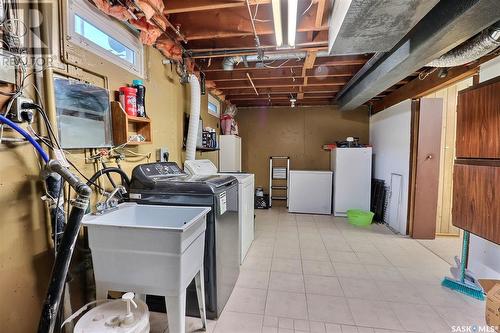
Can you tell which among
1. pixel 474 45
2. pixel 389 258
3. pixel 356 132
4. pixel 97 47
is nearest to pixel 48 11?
pixel 97 47

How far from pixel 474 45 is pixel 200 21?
2371 mm

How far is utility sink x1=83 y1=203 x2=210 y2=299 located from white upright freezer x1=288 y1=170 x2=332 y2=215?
3.89 m

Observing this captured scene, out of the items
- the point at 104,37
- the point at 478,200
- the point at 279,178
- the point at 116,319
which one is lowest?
the point at 116,319

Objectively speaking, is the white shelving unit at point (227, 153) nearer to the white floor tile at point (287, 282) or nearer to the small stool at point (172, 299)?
the white floor tile at point (287, 282)

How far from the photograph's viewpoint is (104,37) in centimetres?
174

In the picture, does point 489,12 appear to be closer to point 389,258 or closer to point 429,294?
point 429,294

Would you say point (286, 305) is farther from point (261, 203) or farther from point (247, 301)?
point (261, 203)

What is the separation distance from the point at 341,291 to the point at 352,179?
294cm

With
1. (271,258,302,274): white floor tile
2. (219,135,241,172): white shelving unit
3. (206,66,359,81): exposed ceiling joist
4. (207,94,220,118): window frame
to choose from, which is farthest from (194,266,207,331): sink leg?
(207,94,220,118): window frame

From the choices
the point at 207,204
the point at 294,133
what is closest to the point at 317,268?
the point at 207,204

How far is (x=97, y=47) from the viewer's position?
166 cm

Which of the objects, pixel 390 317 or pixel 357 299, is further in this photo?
pixel 357 299

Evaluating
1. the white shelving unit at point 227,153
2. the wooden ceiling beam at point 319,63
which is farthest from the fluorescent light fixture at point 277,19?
the white shelving unit at point 227,153

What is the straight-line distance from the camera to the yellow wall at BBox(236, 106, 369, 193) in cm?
554
